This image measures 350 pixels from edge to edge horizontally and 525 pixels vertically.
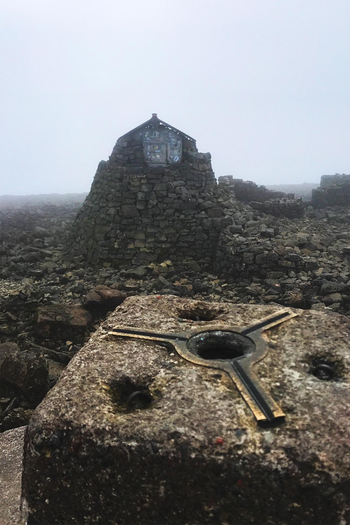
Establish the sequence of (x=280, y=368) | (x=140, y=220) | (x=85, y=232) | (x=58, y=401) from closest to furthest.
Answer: (x=58, y=401) < (x=280, y=368) < (x=140, y=220) < (x=85, y=232)

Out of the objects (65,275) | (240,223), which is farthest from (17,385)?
(240,223)

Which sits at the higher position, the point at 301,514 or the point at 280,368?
the point at 280,368

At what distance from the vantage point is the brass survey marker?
217 centimetres

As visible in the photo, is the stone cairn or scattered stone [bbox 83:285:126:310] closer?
scattered stone [bbox 83:285:126:310]

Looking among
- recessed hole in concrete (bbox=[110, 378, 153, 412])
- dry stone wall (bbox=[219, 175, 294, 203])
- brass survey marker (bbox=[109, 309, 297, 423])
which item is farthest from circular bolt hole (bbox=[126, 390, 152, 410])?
dry stone wall (bbox=[219, 175, 294, 203])

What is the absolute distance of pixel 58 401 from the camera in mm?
2020

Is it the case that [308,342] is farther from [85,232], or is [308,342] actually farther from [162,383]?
[85,232]

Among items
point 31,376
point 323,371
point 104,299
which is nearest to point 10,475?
point 31,376

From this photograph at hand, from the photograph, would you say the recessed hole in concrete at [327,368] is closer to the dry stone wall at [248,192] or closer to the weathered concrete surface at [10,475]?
the weathered concrete surface at [10,475]

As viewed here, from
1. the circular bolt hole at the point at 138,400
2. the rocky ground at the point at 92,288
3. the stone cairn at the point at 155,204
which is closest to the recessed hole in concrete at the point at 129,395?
the circular bolt hole at the point at 138,400

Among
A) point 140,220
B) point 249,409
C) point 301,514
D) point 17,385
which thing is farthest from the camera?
point 140,220

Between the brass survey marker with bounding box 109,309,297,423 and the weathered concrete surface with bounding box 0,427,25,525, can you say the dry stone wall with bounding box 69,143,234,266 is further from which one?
the brass survey marker with bounding box 109,309,297,423

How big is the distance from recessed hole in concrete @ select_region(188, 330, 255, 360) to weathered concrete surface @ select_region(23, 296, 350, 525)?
10.1 inches

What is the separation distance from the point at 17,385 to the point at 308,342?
11.0ft
